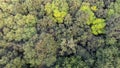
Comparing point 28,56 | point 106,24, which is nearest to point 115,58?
point 106,24

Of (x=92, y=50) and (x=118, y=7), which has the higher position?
(x=118, y=7)

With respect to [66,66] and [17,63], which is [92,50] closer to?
[66,66]

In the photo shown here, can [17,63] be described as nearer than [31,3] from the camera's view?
Yes

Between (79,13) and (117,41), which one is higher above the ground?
(79,13)

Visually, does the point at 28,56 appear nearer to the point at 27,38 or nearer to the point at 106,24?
the point at 27,38

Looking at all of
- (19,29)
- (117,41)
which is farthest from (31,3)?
(117,41)

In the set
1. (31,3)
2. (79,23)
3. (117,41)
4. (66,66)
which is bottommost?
(66,66)
